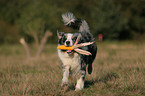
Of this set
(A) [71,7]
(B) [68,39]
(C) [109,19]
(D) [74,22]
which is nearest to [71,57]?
(B) [68,39]

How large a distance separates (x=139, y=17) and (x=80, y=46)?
38300 mm

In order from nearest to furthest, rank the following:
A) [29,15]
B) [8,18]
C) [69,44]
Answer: [69,44] → [29,15] → [8,18]

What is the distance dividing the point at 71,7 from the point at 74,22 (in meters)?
30.4

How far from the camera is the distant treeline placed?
1233 inches

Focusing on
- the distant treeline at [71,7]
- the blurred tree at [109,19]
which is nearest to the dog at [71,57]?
the distant treeline at [71,7]

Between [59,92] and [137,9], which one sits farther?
[137,9]

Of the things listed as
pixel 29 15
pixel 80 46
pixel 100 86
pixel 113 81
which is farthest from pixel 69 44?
pixel 29 15

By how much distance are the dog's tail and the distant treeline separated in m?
20.3

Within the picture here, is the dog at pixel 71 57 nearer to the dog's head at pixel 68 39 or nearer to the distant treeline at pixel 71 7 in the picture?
the dog's head at pixel 68 39

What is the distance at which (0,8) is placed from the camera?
4447 centimetres

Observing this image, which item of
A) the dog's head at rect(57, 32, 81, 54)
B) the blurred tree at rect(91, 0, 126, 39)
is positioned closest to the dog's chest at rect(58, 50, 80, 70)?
the dog's head at rect(57, 32, 81, 54)

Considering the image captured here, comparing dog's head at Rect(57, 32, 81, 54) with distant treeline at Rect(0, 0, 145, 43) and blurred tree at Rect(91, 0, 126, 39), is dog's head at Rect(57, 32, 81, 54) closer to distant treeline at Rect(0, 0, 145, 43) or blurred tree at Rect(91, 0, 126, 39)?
distant treeline at Rect(0, 0, 145, 43)

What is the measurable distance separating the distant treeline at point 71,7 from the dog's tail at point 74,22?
20348 millimetres

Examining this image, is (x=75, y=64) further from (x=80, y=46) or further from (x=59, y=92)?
(x=59, y=92)
